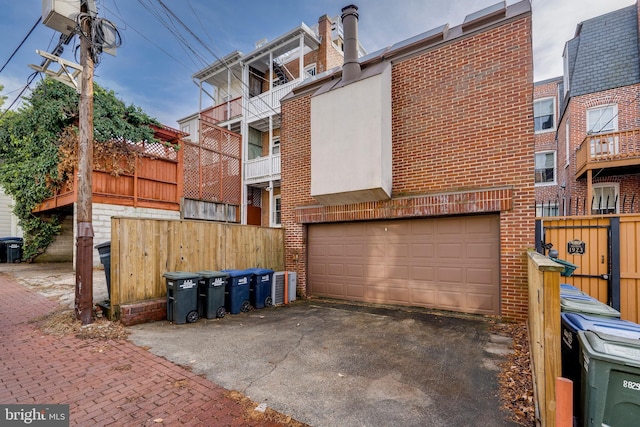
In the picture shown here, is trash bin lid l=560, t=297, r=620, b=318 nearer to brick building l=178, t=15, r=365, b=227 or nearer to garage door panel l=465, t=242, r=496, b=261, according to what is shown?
garage door panel l=465, t=242, r=496, b=261

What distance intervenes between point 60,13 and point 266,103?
29.7ft

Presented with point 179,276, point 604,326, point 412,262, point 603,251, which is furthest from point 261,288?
point 603,251

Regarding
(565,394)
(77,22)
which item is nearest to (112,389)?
(565,394)

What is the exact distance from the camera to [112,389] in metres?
3.26

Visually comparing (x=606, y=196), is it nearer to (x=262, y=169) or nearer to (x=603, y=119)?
(x=603, y=119)

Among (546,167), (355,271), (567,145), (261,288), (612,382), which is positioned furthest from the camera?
(546,167)

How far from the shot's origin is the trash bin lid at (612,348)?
203 cm

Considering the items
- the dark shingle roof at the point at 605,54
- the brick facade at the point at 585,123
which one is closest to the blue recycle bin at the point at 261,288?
the brick facade at the point at 585,123

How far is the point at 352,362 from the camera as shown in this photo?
4.05 meters

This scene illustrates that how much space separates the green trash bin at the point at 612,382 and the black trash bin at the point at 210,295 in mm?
5820

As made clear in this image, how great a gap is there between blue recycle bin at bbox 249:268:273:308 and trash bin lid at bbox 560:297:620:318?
5.76 meters

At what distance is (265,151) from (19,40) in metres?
9.88

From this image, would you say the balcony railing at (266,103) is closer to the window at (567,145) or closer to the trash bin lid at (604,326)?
the window at (567,145)

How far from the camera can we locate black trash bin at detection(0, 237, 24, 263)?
46.1 feet
